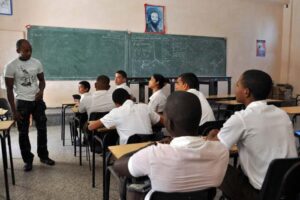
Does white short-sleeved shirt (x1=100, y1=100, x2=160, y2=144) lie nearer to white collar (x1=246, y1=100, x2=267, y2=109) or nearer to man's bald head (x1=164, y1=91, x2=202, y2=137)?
white collar (x1=246, y1=100, x2=267, y2=109)

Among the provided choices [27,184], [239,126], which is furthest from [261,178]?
[27,184]

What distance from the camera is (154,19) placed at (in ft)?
24.2

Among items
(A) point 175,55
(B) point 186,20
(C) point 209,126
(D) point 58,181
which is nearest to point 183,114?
(C) point 209,126

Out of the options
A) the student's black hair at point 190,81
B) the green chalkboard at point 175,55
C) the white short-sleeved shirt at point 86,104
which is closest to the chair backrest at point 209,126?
the student's black hair at point 190,81

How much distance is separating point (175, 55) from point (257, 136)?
6.38 meters

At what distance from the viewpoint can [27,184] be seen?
3.07 meters

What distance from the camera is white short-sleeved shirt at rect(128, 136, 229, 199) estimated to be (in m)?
1.17

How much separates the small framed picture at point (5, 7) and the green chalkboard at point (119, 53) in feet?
1.80

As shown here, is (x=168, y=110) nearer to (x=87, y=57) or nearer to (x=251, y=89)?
(x=251, y=89)

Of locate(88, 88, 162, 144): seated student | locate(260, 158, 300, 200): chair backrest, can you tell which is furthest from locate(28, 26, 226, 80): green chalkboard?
locate(260, 158, 300, 200): chair backrest

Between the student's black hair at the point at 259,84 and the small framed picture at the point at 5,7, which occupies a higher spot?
the small framed picture at the point at 5,7

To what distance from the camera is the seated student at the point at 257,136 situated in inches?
61.7

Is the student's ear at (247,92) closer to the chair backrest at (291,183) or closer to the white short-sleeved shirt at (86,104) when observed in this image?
the chair backrest at (291,183)

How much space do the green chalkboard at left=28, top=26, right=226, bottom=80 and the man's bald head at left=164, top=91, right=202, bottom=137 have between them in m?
5.60
